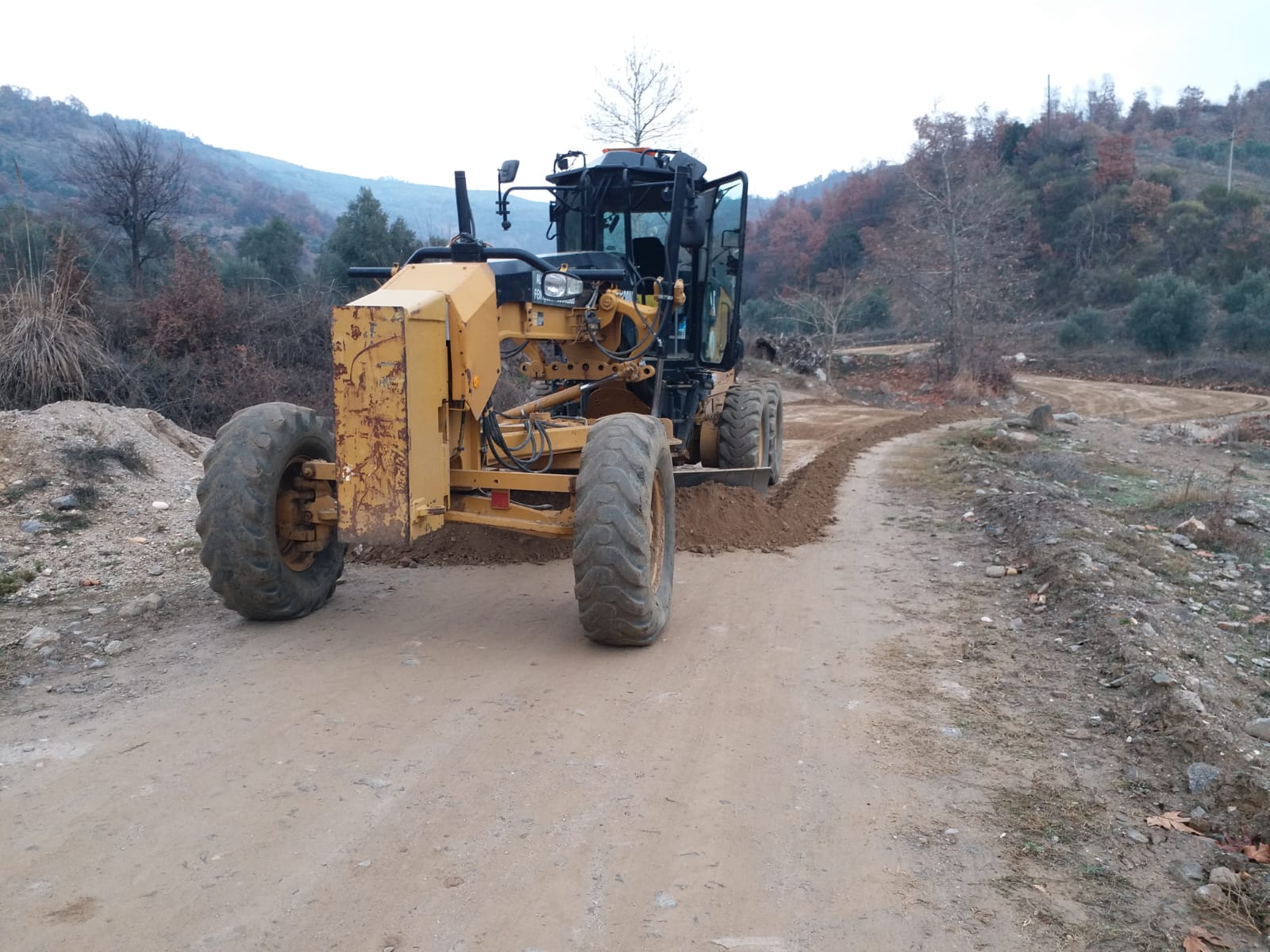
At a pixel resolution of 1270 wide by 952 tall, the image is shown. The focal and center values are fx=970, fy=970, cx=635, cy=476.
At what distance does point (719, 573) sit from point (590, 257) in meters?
2.70

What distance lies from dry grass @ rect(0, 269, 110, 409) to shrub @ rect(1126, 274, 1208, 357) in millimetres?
31195

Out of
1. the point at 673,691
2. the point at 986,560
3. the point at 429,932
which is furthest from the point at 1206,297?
the point at 429,932

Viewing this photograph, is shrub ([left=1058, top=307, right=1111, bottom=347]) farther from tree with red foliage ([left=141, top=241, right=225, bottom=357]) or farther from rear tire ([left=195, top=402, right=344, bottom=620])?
rear tire ([left=195, top=402, right=344, bottom=620])

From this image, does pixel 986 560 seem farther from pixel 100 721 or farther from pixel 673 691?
pixel 100 721

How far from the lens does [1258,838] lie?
142 inches

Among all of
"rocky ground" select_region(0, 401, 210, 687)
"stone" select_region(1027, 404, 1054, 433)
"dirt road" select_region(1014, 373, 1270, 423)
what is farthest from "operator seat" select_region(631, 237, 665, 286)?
"dirt road" select_region(1014, 373, 1270, 423)

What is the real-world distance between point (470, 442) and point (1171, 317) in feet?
103

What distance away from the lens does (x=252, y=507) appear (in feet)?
18.0

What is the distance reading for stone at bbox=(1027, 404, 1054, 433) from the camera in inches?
696

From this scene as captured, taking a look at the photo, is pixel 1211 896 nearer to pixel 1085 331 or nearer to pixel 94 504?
pixel 94 504

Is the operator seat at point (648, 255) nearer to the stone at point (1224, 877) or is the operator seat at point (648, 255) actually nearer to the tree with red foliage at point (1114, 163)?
the stone at point (1224, 877)

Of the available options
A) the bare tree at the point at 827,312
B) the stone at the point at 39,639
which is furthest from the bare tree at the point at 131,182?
the bare tree at the point at 827,312

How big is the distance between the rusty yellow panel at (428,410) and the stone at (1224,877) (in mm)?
3813

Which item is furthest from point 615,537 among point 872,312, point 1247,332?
point 872,312
